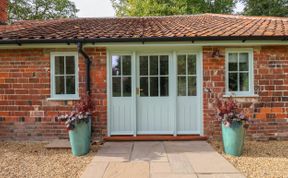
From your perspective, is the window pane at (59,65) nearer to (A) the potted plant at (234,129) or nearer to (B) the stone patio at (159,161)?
(B) the stone patio at (159,161)

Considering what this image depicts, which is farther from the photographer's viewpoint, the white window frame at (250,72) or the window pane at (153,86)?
the window pane at (153,86)

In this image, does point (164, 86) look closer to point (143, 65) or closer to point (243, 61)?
point (143, 65)

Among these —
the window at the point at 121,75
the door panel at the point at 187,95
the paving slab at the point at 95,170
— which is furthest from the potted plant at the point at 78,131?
the door panel at the point at 187,95

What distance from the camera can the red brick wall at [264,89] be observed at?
287 inches

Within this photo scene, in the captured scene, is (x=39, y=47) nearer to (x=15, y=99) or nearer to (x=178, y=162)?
(x=15, y=99)

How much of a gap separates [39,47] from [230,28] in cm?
531

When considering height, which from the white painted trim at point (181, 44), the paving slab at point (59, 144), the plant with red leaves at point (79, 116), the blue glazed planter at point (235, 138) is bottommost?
the paving slab at point (59, 144)

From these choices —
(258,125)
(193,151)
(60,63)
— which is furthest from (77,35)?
(258,125)

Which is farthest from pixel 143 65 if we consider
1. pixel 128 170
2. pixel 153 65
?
pixel 128 170

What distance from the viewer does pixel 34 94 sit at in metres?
7.37

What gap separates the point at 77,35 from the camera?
7297mm

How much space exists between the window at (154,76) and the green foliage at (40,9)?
2053 centimetres

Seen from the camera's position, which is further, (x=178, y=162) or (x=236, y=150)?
(x=236, y=150)

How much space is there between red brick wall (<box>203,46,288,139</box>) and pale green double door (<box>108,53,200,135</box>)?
0.36 metres
